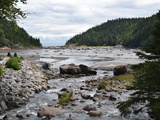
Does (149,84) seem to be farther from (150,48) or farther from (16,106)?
(16,106)

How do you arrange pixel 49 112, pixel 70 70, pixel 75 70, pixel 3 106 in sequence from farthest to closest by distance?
pixel 70 70 → pixel 75 70 → pixel 3 106 → pixel 49 112

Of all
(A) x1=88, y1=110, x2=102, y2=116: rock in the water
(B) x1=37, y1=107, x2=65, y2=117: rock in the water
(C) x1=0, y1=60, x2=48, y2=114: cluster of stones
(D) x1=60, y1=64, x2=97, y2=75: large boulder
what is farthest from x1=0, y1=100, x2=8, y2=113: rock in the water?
(D) x1=60, y1=64, x2=97, y2=75: large boulder

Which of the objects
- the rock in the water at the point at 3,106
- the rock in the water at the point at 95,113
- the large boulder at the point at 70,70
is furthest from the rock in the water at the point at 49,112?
the large boulder at the point at 70,70

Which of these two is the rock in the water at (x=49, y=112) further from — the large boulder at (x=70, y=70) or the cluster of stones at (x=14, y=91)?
the large boulder at (x=70, y=70)

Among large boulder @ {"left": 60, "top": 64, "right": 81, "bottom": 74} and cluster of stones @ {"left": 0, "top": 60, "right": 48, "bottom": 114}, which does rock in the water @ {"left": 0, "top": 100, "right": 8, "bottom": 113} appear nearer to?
cluster of stones @ {"left": 0, "top": 60, "right": 48, "bottom": 114}

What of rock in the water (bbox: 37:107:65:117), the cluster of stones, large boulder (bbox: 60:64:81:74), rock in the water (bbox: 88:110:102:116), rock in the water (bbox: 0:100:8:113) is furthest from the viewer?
large boulder (bbox: 60:64:81:74)

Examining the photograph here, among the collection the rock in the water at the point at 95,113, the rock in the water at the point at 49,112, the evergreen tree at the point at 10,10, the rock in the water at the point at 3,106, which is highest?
the evergreen tree at the point at 10,10

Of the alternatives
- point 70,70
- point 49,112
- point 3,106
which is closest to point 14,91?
point 3,106

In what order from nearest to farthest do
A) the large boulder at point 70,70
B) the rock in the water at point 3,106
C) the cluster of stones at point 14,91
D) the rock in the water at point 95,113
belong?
the rock in the water at point 95,113
the rock in the water at point 3,106
the cluster of stones at point 14,91
the large boulder at point 70,70

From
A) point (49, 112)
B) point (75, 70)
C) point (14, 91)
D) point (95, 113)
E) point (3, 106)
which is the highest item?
point (14, 91)

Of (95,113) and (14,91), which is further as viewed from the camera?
(14,91)

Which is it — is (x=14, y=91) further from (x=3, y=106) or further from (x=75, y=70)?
(x=75, y=70)

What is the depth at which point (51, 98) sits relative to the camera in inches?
744

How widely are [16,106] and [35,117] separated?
290 centimetres
